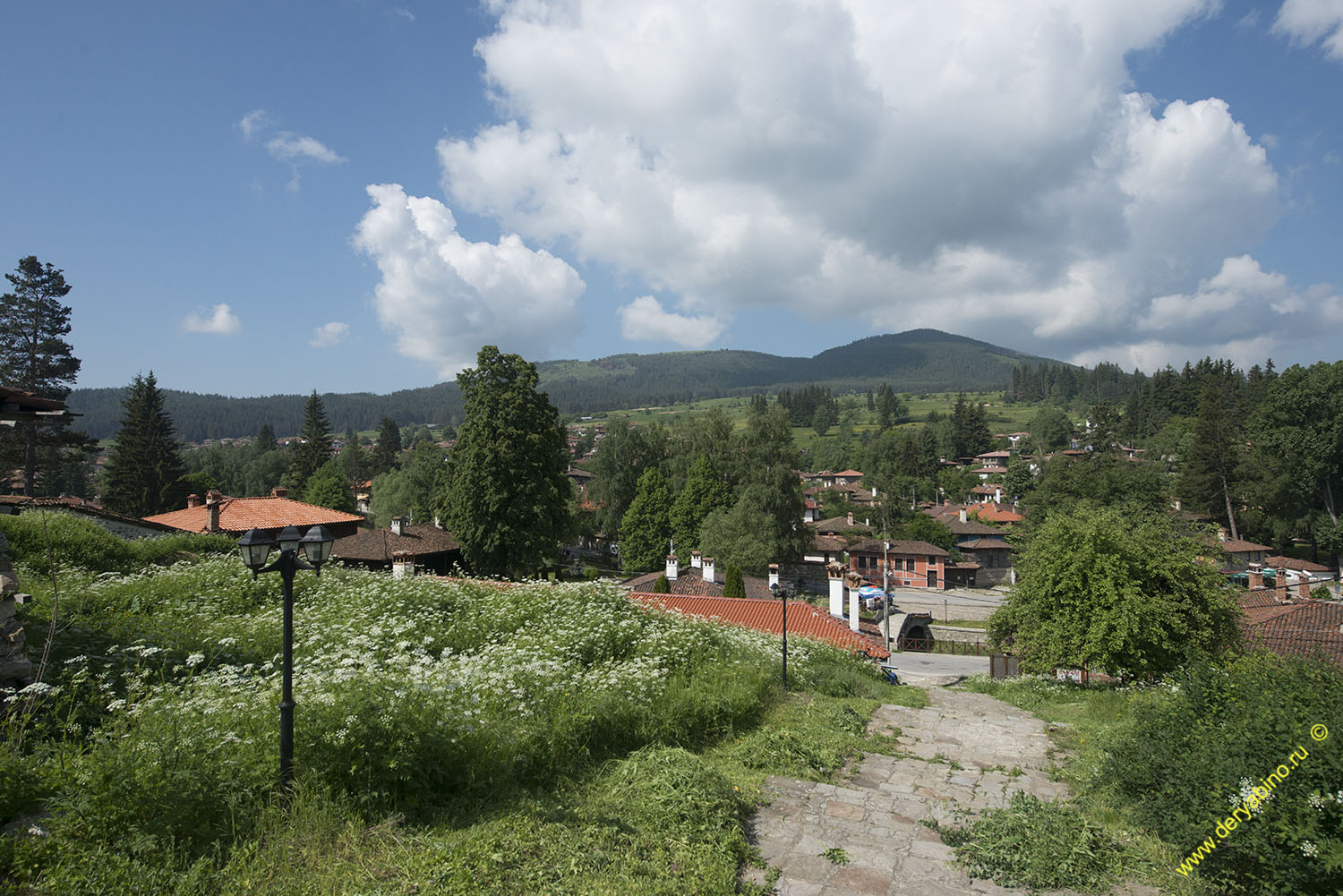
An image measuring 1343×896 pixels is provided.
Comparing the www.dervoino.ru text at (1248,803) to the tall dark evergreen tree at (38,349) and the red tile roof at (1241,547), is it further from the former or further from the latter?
the red tile roof at (1241,547)

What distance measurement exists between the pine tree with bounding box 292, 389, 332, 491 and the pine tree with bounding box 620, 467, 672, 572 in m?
34.5

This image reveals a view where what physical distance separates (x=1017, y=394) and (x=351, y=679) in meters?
205

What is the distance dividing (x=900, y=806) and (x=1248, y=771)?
105 inches

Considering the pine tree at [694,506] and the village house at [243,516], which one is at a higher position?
the village house at [243,516]

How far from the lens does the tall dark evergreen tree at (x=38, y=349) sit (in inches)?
1271

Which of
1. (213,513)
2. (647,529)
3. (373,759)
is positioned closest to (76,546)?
(213,513)

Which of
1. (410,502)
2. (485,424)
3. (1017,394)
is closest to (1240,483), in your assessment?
(485,424)

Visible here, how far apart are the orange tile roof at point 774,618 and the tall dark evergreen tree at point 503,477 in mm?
8894

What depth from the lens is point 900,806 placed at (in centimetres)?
617

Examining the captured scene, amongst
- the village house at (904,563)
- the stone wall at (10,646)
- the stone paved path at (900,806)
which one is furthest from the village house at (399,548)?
the village house at (904,563)

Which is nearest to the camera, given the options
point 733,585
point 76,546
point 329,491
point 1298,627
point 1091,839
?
point 1091,839

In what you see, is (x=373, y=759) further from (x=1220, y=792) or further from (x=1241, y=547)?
(x=1241, y=547)

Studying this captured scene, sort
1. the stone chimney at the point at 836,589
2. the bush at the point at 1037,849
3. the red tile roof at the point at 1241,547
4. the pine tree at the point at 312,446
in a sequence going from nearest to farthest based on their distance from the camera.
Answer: the bush at the point at 1037,849 < the stone chimney at the point at 836,589 < the red tile roof at the point at 1241,547 < the pine tree at the point at 312,446

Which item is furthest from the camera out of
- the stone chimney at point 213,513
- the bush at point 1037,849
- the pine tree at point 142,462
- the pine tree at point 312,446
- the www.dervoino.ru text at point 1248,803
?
the pine tree at point 312,446
